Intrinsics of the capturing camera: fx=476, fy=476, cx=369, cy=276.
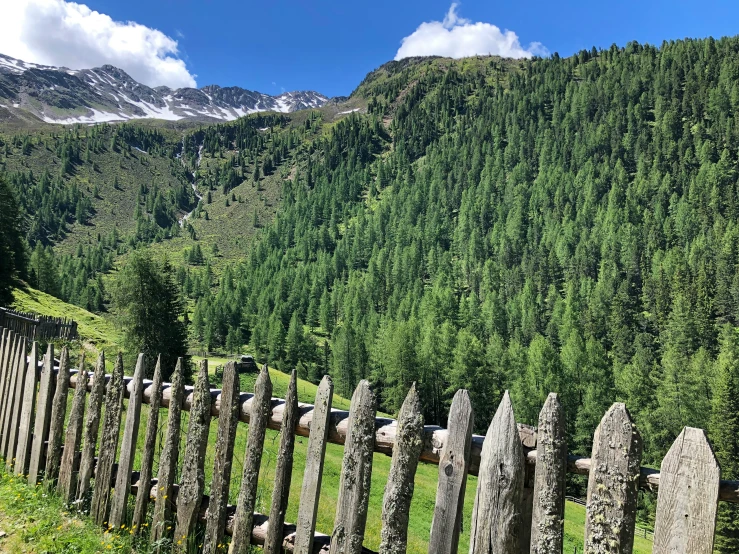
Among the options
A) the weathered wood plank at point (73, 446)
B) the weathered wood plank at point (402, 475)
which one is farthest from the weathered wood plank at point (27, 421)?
the weathered wood plank at point (402, 475)

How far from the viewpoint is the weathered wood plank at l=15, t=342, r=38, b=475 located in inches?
284

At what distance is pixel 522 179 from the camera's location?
198 metres

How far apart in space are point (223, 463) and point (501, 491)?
9.04ft

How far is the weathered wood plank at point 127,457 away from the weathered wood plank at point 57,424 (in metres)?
1.63

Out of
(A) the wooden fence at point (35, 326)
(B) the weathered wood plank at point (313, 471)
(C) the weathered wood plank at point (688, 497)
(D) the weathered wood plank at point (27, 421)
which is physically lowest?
(A) the wooden fence at point (35, 326)

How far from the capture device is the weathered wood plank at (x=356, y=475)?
3.73m

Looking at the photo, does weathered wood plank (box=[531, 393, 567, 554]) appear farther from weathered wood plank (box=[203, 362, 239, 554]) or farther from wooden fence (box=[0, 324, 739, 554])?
weathered wood plank (box=[203, 362, 239, 554])

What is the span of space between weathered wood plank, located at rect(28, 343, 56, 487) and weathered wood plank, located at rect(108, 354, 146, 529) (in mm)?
2113

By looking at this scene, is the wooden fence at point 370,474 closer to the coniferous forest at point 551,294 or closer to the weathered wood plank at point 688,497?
the weathered wood plank at point 688,497

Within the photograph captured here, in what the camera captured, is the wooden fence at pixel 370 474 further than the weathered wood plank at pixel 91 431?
No

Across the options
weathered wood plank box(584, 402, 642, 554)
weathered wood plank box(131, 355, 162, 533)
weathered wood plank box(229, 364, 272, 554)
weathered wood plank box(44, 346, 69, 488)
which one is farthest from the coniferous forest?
weathered wood plank box(44, 346, 69, 488)

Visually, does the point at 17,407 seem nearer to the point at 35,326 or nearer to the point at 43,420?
the point at 43,420

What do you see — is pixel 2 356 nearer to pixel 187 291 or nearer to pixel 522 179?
pixel 187 291

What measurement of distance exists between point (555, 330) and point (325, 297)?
65062mm
